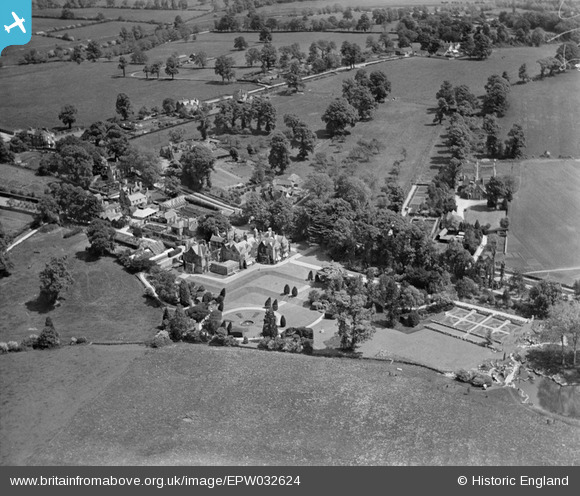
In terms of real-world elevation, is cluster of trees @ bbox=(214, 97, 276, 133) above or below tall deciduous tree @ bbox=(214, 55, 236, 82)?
below

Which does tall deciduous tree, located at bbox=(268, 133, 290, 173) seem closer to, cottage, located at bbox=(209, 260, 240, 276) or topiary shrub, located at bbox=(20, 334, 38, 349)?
cottage, located at bbox=(209, 260, 240, 276)

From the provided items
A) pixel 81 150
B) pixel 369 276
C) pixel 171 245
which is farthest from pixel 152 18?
pixel 369 276

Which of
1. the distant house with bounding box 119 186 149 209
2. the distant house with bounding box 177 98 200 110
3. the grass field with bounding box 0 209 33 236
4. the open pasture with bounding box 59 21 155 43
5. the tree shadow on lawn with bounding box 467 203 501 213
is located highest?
the open pasture with bounding box 59 21 155 43

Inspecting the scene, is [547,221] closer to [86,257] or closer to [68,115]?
[86,257]

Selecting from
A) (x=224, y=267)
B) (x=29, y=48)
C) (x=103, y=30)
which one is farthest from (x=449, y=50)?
(x=224, y=267)

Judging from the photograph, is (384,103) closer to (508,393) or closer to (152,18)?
(508,393)

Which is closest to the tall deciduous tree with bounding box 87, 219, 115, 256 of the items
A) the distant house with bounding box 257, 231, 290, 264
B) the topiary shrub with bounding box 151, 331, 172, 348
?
the distant house with bounding box 257, 231, 290, 264
